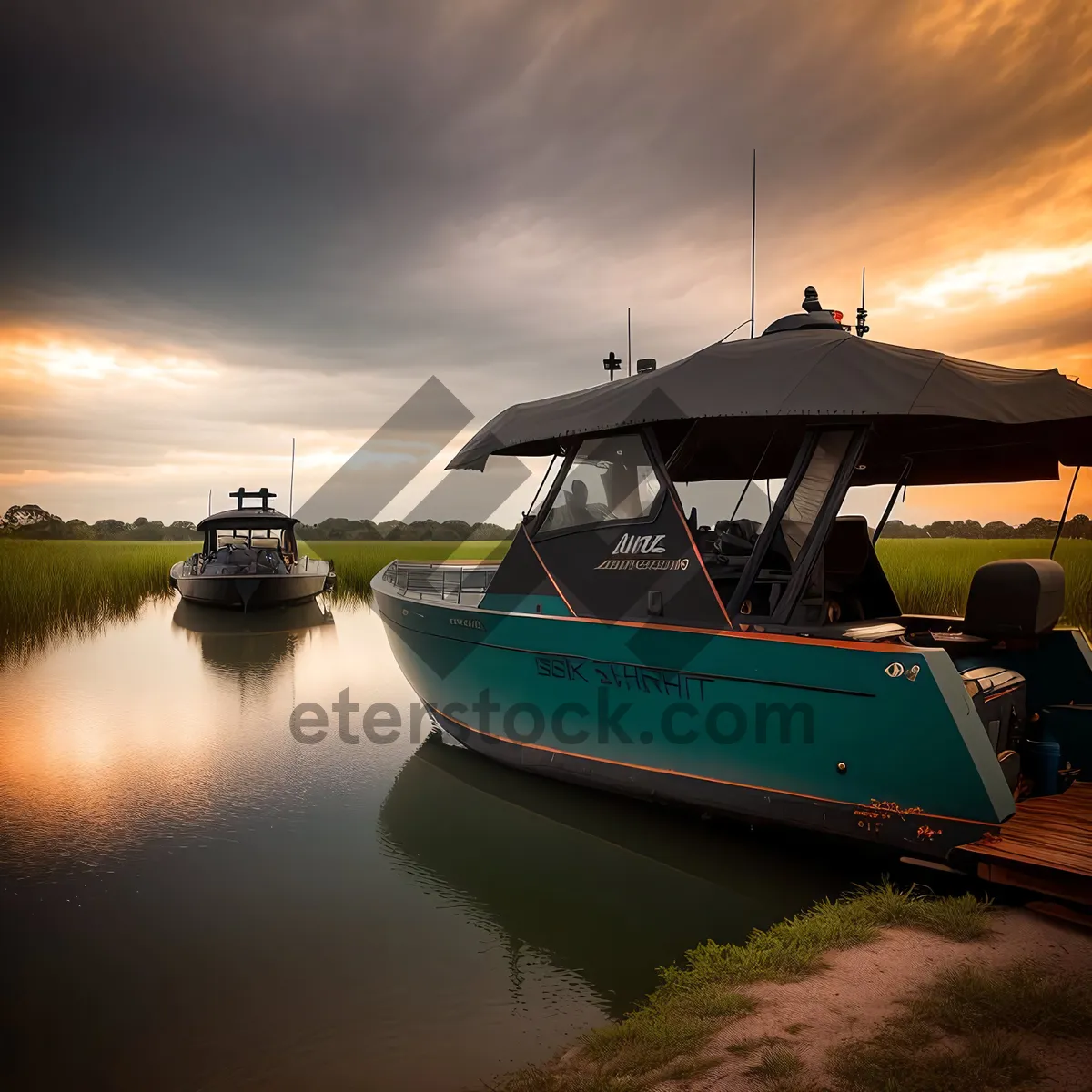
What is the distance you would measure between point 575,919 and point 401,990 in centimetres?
116

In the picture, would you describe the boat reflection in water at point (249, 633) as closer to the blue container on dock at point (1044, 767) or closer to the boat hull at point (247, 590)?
the boat hull at point (247, 590)

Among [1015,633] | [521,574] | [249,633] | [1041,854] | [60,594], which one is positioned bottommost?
[249,633]

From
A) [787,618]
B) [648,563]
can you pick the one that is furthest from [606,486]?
[787,618]

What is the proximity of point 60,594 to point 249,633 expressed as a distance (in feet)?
16.8

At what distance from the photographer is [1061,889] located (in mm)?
3666

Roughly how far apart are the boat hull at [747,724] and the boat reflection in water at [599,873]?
38cm

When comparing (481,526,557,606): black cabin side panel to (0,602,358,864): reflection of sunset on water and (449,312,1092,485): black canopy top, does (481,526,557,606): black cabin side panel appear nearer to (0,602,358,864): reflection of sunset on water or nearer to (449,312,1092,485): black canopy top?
(449,312,1092,485): black canopy top

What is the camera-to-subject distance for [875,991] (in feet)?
10.2

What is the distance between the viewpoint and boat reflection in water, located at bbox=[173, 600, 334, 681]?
13.6 m

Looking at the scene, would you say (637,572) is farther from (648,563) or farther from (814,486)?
(814,486)

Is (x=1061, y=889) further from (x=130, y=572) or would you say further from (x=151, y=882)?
(x=130, y=572)

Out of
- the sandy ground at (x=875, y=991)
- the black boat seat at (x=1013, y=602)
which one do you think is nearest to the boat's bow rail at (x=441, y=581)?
the black boat seat at (x=1013, y=602)

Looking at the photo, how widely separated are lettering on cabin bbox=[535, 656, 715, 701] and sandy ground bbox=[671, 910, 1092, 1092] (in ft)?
5.99

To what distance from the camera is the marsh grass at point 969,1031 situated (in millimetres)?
2479
